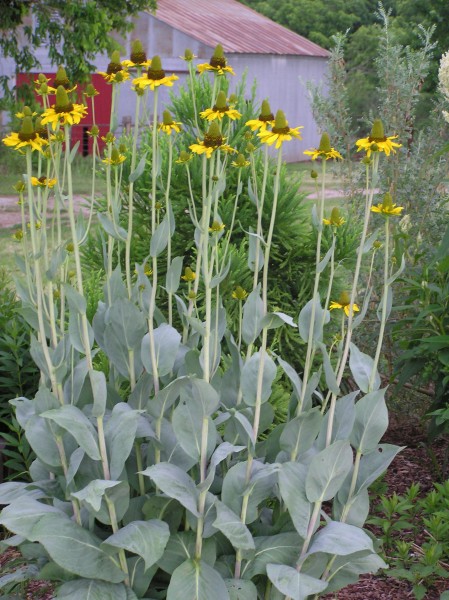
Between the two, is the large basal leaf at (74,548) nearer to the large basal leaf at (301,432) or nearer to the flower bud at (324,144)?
the large basal leaf at (301,432)

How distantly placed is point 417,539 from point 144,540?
1384mm

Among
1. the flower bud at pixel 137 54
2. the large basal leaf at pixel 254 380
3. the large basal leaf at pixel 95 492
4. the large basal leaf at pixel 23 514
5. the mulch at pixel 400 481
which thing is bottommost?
the mulch at pixel 400 481

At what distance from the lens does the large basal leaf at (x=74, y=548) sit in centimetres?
221

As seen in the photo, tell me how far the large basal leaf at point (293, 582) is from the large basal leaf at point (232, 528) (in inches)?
3.6

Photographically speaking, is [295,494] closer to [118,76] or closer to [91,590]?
[91,590]

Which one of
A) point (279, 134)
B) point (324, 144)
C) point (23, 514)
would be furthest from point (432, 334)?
point (23, 514)

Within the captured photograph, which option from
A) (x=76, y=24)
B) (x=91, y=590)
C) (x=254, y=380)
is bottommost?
(x=91, y=590)

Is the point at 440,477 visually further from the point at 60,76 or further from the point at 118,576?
the point at 60,76

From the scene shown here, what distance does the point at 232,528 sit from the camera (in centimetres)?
221

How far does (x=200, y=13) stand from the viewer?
75.5 ft

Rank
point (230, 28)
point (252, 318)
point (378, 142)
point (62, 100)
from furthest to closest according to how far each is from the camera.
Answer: point (230, 28) → point (252, 318) → point (378, 142) → point (62, 100)

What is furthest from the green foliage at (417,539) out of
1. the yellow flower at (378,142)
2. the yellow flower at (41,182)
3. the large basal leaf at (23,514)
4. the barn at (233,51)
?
the barn at (233,51)

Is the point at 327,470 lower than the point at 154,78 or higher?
lower

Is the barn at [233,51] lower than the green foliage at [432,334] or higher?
higher
